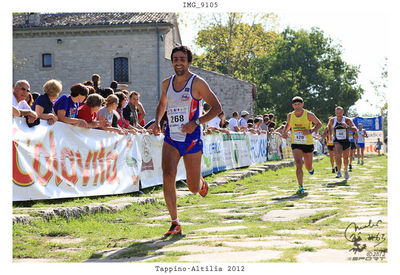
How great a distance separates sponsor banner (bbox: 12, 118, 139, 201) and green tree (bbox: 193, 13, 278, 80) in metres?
35.5

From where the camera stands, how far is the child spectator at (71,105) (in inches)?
330

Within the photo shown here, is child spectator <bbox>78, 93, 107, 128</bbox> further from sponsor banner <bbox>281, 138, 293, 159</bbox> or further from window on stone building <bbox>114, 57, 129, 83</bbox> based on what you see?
window on stone building <bbox>114, 57, 129, 83</bbox>

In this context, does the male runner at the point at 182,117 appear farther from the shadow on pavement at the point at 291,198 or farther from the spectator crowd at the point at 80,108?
the shadow on pavement at the point at 291,198

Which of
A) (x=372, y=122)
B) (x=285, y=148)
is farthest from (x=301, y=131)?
(x=372, y=122)

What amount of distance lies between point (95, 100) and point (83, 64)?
2743 cm

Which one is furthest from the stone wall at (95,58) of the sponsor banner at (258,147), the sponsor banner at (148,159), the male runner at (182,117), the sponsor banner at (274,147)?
the male runner at (182,117)

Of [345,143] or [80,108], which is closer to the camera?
[80,108]

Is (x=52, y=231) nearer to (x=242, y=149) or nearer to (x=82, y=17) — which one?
(x=242, y=149)

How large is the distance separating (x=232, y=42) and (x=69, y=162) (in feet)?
125

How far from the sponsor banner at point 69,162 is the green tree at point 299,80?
4519 cm

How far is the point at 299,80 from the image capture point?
5656cm

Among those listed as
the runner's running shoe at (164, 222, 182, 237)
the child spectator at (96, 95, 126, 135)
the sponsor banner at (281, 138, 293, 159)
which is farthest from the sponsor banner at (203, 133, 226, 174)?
the sponsor banner at (281, 138, 293, 159)

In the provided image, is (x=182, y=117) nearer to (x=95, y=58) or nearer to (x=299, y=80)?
(x=95, y=58)

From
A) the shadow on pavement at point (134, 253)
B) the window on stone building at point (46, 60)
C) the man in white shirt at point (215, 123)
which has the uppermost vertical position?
the window on stone building at point (46, 60)
